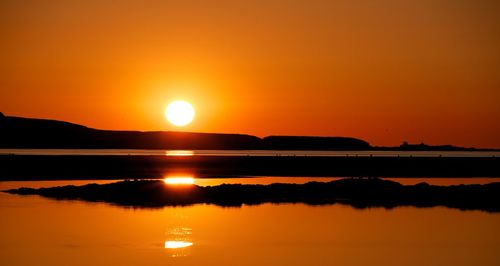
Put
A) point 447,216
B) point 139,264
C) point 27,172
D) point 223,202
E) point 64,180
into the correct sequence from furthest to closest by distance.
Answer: point 27,172 → point 64,180 → point 223,202 → point 447,216 → point 139,264

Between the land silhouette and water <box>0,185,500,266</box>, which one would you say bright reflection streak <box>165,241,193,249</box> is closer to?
water <box>0,185,500,266</box>

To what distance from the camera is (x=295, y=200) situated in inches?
2029

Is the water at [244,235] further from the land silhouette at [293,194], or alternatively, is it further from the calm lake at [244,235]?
the land silhouette at [293,194]

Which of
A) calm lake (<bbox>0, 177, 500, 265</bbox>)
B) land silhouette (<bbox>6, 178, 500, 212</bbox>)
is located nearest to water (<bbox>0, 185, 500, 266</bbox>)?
calm lake (<bbox>0, 177, 500, 265</bbox>)

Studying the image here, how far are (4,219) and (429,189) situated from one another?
102ft

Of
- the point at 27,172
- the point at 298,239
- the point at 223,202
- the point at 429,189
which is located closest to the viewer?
the point at 298,239

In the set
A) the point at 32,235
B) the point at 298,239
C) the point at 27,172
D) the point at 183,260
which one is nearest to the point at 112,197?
the point at 32,235

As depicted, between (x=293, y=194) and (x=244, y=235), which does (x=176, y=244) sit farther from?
(x=293, y=194)

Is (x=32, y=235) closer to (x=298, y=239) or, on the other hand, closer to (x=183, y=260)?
(x=183, y=260)

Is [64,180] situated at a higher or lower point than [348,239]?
higher

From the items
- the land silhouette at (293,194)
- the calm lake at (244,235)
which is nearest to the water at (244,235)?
the calm lake at (244,235)

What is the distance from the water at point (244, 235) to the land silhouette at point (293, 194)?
2981mm

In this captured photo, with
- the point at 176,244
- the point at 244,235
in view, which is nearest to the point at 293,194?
the point at 244,235

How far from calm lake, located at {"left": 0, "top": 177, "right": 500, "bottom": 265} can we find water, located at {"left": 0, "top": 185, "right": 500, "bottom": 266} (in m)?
0.04
